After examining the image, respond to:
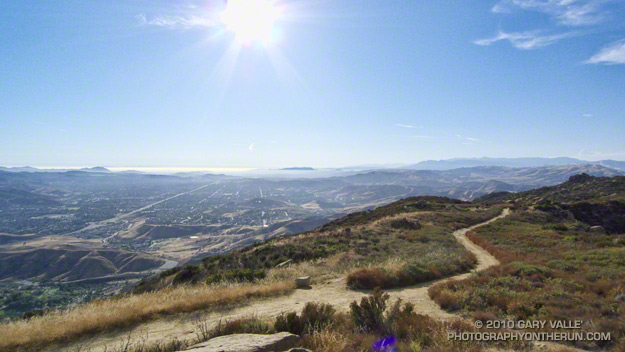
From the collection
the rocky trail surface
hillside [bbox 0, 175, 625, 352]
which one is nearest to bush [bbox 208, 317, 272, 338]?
hillside [bbox 0, 175, 625, 352]

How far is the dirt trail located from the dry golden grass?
1.15ft

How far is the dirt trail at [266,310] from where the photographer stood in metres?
6.71

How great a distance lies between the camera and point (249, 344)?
5.04m

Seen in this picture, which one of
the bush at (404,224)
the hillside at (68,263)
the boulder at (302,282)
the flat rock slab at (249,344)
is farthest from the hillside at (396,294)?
the hillside at (68,263)

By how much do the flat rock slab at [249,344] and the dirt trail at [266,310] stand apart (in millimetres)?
1795

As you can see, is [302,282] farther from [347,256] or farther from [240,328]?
[347,256]

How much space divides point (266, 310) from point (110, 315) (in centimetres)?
458

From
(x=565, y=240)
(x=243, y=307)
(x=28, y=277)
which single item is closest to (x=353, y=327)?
(x=243, y=307)

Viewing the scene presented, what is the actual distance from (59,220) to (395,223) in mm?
209811

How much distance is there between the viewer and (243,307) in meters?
9.01

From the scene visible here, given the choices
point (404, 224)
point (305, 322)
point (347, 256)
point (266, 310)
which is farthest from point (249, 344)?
point (404, 224)

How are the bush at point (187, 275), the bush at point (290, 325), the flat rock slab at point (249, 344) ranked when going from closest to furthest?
the flat rock slab at point (249, 344), the bush at point (290, 325), the bush at point (187, 275)

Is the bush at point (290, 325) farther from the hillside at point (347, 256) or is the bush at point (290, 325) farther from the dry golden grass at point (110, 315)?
the hillside at point (347, 256)

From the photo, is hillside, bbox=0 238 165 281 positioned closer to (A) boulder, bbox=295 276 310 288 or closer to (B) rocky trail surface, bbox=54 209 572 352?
(A) boulder, bbox=295 276 310 288
